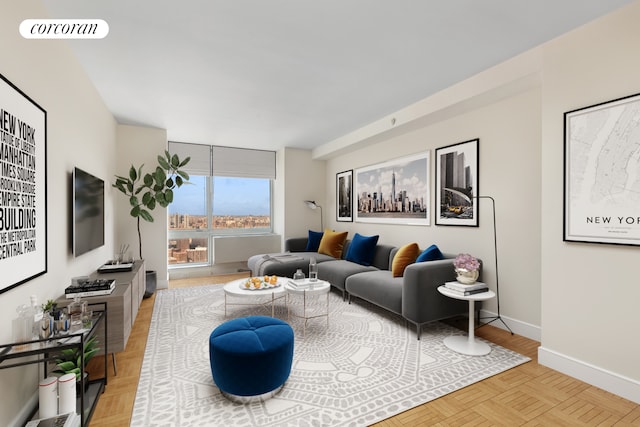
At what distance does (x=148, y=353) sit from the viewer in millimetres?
2688

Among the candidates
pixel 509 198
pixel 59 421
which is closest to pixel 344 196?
pixel 509 198

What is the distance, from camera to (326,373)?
232 cm

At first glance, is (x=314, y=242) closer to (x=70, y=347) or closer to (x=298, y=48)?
(x=298, y=48)

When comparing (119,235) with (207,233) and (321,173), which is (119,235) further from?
(321,173)

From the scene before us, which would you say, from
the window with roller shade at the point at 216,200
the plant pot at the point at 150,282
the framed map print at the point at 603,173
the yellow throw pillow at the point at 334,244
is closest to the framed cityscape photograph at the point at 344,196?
the yellow throw pillow at the point at 334,244

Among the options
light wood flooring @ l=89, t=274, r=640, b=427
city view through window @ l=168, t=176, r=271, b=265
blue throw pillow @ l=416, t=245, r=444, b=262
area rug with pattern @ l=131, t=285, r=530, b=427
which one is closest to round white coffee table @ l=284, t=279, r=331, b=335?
area rug with pattern @ l=131, t=285, r=530, b=427

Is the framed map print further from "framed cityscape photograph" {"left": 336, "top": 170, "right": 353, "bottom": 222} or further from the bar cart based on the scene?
"framed cityscape photograph" {"left": 336, "top": 170, "right": 353, "bottom": 222}

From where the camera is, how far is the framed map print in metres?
1.99

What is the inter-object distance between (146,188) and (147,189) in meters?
0.02

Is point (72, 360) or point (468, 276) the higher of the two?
point (468, 276)

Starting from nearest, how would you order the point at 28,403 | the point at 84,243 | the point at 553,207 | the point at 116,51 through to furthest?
the point at 28,403 → the point at 553,207 → the point at 116,51 → the point at 84,243

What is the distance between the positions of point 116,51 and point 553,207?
3.88 meters

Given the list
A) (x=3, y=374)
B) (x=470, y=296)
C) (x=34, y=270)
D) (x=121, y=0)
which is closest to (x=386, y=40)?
(x=121, y=0)

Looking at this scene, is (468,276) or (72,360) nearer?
(72,360)
